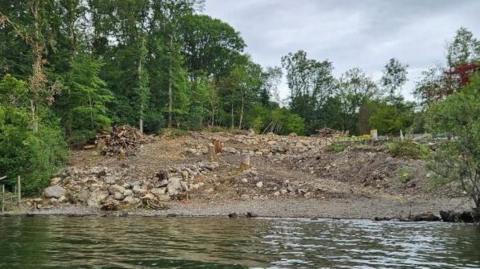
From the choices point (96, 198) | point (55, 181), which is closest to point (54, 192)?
point (55, 181)

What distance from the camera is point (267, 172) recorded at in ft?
109

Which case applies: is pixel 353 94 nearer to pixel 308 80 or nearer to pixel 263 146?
pixel 308 80

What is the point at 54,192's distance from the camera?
1155 inches

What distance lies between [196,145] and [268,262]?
32.9 metres

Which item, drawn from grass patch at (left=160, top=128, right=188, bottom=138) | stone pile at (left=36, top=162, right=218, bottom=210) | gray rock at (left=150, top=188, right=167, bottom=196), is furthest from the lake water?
grass patch at (left=160, top=128, right=188, bottom=138)

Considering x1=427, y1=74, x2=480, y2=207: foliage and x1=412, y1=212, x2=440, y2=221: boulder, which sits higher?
x1=427, y1=74, x2=480, y2=207: foliage

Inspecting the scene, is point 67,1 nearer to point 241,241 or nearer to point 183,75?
point 183,75

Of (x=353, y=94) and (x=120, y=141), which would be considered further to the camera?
(x=353, y=94)

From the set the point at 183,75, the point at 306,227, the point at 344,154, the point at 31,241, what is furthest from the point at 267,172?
the point at 183,75

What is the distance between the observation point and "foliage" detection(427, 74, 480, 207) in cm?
1886

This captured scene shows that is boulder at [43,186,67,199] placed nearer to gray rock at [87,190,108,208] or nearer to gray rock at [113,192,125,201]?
gray rock at [87,190,108,208]

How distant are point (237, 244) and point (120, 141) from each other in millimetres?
28132

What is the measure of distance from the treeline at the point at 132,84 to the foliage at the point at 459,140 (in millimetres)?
3845

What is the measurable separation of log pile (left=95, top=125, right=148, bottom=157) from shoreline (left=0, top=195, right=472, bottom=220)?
12.5 metres
